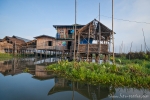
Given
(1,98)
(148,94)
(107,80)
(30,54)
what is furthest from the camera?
(30,54)

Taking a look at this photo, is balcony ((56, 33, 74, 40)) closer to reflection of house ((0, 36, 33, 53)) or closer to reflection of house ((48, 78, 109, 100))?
reflection of house ((48, 78, 109, 100))

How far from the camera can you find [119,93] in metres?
6.19

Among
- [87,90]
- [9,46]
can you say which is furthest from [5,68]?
[9,46]

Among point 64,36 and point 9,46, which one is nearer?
point 64,36

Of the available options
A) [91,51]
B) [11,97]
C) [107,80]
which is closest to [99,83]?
[107,80]

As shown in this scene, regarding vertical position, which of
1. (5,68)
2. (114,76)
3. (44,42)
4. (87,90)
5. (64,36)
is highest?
(64,36)

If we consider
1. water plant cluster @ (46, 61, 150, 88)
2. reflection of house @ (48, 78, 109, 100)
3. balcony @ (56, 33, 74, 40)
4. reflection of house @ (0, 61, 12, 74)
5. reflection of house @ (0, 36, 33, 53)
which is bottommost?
reflection of house @ (48, 78, 109, 100)

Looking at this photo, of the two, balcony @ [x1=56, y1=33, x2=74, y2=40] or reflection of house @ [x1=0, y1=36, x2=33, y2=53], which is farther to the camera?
reflection of house @ [x1=0, y1=36, x2=33, y2=53]

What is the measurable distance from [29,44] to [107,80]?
96.2ft

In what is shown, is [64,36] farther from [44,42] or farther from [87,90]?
[87,90]

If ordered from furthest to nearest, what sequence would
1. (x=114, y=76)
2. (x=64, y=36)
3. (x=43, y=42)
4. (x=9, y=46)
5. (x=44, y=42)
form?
(x=9, y=46) < (x=43, y=42) < (x=44, y=42) < (x=64, y=36) < (x=114, y=76)

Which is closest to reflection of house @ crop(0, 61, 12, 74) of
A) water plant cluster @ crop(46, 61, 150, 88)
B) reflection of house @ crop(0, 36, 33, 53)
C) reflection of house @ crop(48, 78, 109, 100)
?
water plant cluster @ crop(46, 61, 150, 88)

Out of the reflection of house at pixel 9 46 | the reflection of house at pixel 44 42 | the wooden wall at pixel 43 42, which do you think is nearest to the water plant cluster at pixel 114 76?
the wooden wall at pixel 43 42

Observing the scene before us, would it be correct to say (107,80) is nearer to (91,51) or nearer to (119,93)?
(119,93)
